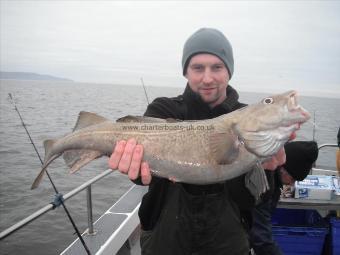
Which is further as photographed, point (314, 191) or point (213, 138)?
point (314, 191)

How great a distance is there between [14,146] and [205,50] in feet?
62.7

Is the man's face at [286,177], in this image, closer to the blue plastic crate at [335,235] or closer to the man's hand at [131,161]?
the blue plastic crate at [335,235]

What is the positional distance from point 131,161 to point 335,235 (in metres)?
3.84

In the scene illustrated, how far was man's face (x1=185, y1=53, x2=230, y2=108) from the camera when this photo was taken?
3.43 m

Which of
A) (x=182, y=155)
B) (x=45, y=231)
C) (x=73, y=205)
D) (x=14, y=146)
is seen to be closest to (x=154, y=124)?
(x=182, y=155)

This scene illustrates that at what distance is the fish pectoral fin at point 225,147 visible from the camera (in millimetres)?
2986

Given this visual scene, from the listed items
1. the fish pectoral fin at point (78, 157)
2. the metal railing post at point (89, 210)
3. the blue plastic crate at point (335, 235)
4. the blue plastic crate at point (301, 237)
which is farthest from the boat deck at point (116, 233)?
the blue plastic crate at point (335, 235)

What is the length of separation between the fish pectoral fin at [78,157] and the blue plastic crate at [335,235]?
3915mm

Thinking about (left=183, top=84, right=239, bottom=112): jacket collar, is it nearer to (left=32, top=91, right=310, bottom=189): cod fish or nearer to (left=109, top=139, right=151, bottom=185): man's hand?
(left=32, top=91, right=310, bottom=189): cod fish

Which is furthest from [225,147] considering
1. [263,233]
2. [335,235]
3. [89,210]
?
[335,235]

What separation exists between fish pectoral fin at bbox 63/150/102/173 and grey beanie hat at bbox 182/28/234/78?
1426 mm

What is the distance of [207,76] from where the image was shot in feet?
11.1

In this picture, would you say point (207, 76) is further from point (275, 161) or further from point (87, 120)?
point (87, 120)

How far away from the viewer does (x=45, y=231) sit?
10664mm
